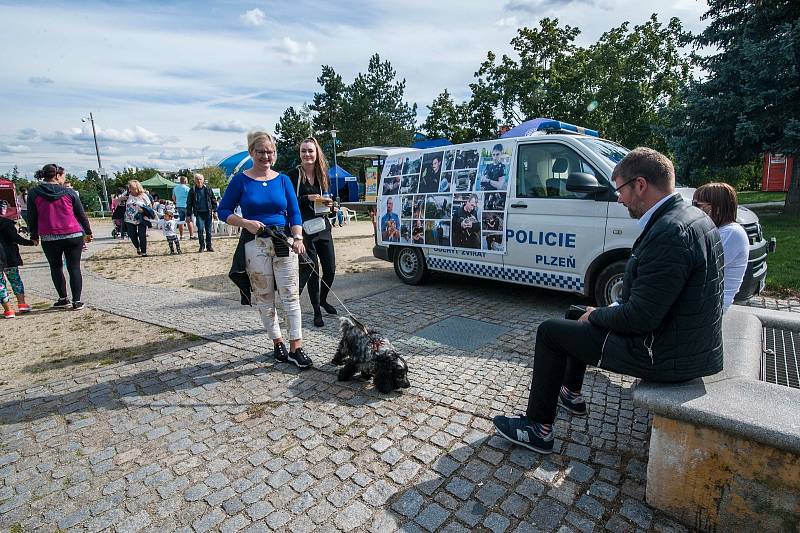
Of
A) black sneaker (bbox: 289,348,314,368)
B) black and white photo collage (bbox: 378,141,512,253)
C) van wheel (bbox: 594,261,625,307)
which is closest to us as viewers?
black sneaker (bbox: 289,348,314,368)

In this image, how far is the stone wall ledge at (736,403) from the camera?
1.84m

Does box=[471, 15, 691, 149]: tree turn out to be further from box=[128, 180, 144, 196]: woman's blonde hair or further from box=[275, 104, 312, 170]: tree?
box=[275, 104, 312, 170]: tree

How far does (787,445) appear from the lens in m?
Result: 1.78

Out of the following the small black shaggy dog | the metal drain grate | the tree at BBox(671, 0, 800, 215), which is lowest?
the small black shaggy dog

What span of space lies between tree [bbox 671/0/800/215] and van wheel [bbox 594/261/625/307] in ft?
31.9

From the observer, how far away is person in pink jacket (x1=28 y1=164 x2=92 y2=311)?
19.3 feet

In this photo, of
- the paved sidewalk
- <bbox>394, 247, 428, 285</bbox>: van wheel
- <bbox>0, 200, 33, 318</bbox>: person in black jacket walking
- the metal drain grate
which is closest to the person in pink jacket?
<bbox>0, 200, 33, 318</bbox>: person in black jacket walking

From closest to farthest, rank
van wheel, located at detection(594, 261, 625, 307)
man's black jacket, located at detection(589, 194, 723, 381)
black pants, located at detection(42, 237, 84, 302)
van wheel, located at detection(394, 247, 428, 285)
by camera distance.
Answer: man's black jacket, located at detection(589, 194, 723, 381) → van wheel, located at detection(594, 261, 625, 307) → black pants, located at detection(42, 237, 84, 302) → van wheel, located at detection(394, 247, 428, 285)

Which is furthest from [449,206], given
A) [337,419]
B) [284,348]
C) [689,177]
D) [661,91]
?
[661,91]

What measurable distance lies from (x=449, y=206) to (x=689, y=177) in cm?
1193

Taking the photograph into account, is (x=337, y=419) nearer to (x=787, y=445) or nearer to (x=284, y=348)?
(x=284, y=348)

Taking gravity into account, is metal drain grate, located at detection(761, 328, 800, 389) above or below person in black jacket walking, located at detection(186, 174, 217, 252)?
below

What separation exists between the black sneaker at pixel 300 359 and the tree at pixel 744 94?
1283cm

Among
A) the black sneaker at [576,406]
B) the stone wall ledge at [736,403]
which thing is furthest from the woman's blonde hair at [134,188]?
the stone wall ledge at [736,403]
